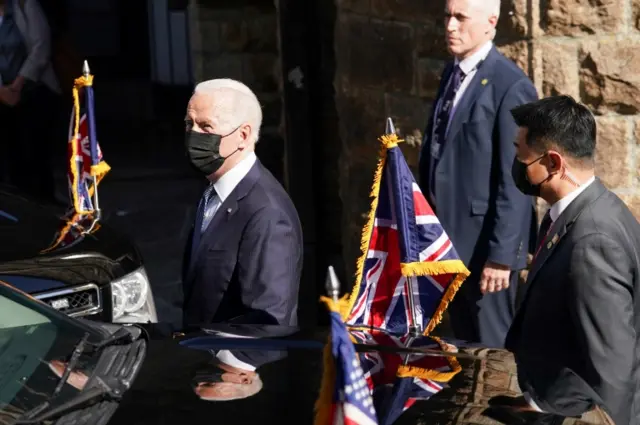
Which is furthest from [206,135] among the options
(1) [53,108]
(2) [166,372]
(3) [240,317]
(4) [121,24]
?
(4) [121,24]

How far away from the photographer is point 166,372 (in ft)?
15.2

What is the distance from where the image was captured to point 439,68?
7.43 m

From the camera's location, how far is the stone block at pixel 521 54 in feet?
22.8

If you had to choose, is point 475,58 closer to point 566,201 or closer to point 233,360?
point 566,201

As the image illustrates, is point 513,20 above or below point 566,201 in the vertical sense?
above

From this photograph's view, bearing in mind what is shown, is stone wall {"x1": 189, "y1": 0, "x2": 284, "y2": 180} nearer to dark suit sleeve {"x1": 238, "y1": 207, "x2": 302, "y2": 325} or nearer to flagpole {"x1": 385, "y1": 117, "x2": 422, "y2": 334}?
flagpole {"x1": 385, "y1": 117, "x2": 422, "y2": 334}

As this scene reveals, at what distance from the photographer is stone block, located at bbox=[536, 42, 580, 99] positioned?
6.88 meters

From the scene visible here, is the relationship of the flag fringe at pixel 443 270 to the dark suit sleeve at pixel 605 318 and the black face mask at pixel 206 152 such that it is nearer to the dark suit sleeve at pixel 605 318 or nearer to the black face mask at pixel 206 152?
the black face mask at pixel 206 152

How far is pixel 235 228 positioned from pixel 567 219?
1.25m

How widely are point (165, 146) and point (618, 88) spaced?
7337 mm

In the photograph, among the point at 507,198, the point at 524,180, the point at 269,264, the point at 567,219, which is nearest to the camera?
the point at 567,219

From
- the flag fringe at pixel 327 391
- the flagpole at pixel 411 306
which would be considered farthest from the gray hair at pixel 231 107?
the flag fringe at pixel 327 391

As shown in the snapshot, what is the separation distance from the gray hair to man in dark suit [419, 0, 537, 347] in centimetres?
115

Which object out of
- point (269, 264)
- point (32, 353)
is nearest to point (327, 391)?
point (32, 353)
